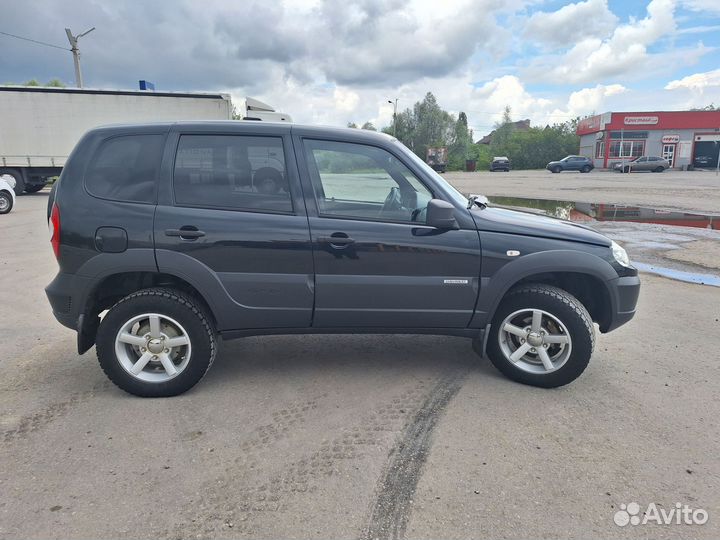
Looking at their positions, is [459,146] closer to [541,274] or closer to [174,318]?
[541,274]

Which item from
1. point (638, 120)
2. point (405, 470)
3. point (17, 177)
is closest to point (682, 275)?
point (405, 470)

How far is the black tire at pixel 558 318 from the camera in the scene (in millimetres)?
3543

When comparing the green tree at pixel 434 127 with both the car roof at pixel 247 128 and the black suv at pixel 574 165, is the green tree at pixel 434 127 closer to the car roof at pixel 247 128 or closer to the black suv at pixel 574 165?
the black suv at pixel 574 165

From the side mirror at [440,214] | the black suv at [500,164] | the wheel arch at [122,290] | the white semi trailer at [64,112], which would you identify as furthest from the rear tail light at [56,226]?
the black suv at [500,164]

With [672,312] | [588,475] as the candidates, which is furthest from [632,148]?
[588,475]

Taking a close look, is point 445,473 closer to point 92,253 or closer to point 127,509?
point 127,509

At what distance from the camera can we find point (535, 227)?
11.9ft

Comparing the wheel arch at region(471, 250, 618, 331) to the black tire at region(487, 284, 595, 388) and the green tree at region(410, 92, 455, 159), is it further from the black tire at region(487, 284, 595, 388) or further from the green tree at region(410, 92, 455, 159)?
the green tree at region(410, 92, 455, 159)

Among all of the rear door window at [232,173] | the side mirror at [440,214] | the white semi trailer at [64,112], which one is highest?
the white semi trailer at [64,112]

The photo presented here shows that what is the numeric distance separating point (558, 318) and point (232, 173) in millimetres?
2503

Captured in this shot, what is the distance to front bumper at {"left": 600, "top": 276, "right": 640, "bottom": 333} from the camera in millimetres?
3621

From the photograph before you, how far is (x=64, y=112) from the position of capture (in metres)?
19.1

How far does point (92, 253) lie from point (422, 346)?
275 centimetres

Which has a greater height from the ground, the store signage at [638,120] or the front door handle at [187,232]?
the store signage at [638,120]
